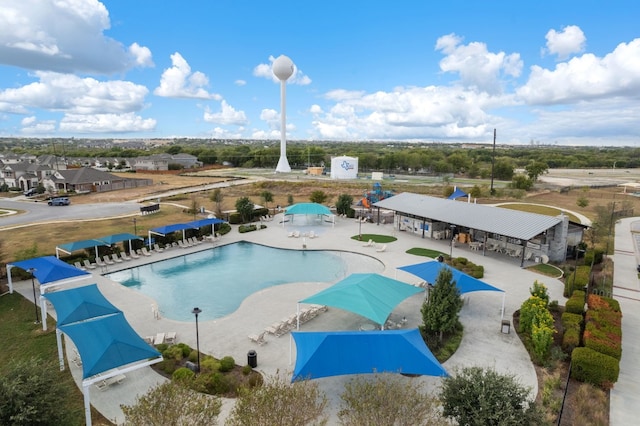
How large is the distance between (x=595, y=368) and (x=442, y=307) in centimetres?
552

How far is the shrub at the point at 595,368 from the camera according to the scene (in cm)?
1366

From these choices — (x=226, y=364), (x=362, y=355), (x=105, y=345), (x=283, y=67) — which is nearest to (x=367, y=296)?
(x=362, y=355)

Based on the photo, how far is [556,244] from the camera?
28453mm

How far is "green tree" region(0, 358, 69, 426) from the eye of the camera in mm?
9062

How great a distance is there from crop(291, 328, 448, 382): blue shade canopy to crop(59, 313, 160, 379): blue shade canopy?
18.1 feet

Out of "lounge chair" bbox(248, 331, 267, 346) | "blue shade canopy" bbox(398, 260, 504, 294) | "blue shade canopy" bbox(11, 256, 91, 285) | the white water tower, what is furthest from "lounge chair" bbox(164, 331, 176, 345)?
the white water tower

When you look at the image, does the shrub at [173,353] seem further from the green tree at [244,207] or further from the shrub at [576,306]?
the green tree at [244,207]

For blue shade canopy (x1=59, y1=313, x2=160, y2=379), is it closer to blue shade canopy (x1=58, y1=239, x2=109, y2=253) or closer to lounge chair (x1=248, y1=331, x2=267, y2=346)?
lounge chair (x1=248, y1=331, x2=267, y2=346)

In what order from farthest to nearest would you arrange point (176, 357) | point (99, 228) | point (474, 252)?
point (99, 228)
point (474, 252)
point (176, 357)

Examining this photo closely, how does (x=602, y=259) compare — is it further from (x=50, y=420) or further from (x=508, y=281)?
(x=50, y=420)

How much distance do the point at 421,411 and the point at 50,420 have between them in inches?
356

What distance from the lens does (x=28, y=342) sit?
16.8 meters

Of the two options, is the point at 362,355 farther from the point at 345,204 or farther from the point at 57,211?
the point at 57,211

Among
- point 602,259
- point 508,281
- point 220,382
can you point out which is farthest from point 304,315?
point 602,259
